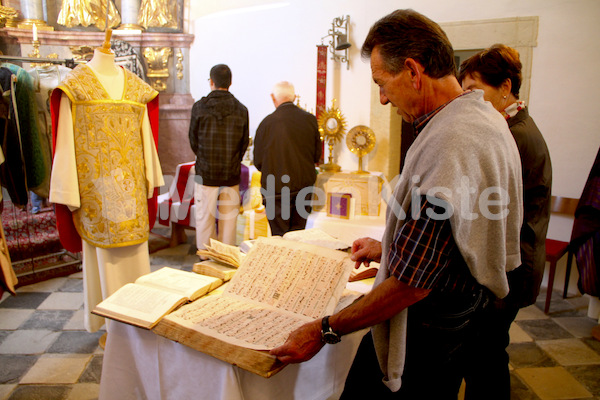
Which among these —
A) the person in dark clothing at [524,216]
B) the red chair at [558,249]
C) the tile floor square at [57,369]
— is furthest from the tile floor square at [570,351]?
Answer: the tile floor square at [57,369]

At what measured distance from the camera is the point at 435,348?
1.19 m

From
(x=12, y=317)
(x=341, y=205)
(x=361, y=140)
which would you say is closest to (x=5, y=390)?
(x=12, y=317)

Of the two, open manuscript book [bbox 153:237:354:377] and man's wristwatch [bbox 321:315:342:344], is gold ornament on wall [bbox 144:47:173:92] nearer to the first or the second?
open manuscript book [bbox 153:237:354:377]

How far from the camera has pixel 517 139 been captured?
72.1 inches

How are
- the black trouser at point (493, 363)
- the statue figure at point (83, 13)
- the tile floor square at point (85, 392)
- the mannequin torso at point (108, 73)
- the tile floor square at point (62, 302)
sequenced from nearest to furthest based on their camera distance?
the black trouser at point (493, 363) → the tile floor square at point (85, 392) → the mannequin torso at point (108, 73) → the tile floor square at point (62, 302) → the statue figure at point (83, 13)

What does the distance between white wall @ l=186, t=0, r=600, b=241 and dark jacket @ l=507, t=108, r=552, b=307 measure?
7.95ft

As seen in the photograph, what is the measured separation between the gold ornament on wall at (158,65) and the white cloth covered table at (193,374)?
5694 millimetres

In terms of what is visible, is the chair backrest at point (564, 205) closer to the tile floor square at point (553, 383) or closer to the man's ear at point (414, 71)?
the tile floor square at point (553, 383)

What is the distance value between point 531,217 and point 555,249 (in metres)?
2.11

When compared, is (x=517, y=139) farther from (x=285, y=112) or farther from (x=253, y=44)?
(x=253, y=44)

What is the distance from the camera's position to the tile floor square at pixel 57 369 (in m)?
2.63

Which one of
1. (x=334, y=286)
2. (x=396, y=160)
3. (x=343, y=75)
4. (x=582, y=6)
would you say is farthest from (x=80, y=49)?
(x=334, y=286)

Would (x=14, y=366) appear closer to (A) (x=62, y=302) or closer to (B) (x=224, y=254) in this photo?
(A) (x=62, y=302)

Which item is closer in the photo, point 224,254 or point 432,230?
point 432,230
